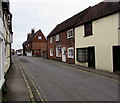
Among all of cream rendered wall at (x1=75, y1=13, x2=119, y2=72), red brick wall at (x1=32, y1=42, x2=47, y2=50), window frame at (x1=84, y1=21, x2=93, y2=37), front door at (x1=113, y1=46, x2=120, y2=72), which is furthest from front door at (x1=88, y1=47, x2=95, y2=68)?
red brick wall at (x1=32, y1=42, x2=47, y2=50)

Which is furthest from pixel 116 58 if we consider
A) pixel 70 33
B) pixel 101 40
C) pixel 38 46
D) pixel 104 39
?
pixel 38 46

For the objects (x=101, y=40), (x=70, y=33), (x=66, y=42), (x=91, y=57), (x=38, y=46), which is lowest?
(x=91, y=57)

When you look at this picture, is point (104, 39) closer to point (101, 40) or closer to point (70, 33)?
point (101, 40)

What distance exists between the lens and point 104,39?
14336mm

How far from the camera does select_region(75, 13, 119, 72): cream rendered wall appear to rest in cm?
1320

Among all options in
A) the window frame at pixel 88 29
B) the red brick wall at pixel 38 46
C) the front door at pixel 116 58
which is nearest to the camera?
the front door at pixel 116 58

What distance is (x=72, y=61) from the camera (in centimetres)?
2142

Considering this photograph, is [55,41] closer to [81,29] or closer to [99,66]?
[81,29]

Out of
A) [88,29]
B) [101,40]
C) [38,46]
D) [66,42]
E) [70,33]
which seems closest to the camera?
[101,40]

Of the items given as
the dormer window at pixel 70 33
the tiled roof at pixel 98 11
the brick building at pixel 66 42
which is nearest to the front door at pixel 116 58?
the tiled roof at pixel 98 11

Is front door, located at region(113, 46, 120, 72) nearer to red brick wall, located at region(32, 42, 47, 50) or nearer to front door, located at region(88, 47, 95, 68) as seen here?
front door, located at region(88, 47, 95, 68)

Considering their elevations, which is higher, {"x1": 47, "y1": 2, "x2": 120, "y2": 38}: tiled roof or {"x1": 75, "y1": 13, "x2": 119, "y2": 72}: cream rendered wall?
{"x1": 47, "y1": 2, "x2": 120, "y2": 38}: tiled roof

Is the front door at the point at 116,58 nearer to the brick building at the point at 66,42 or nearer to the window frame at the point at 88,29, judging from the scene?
the window frame at the point at 88,29

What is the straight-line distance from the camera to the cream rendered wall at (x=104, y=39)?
43.3ft
